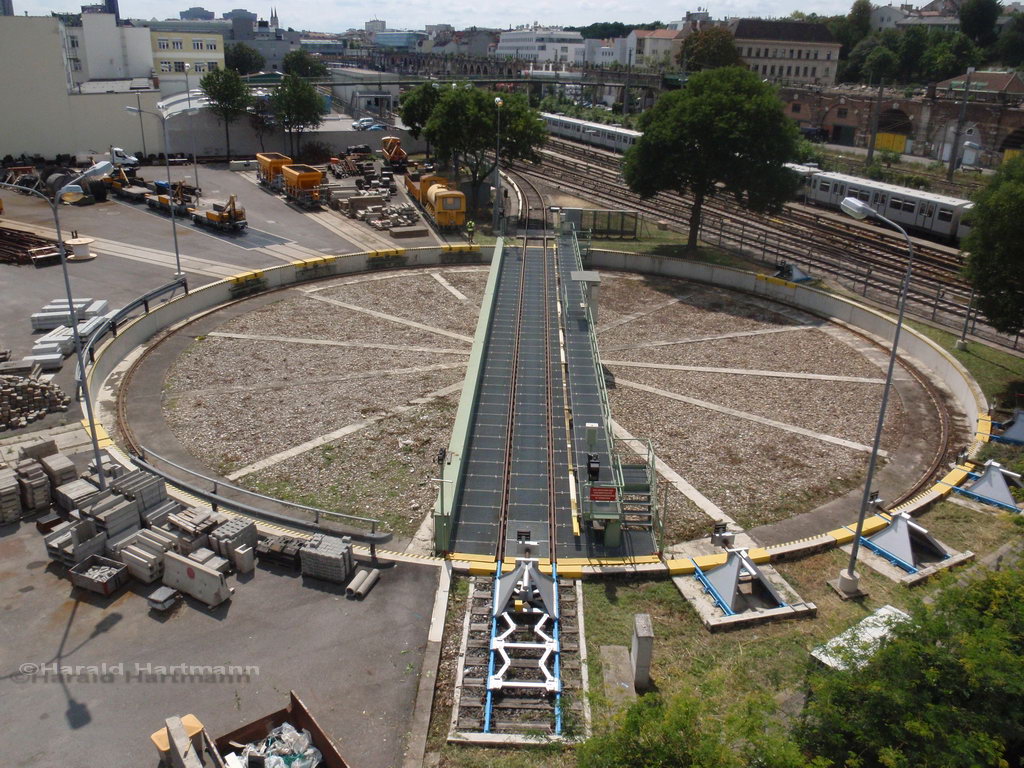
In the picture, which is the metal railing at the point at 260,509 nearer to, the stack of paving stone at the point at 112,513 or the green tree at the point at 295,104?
the stack of paving stone at the point at 112,513

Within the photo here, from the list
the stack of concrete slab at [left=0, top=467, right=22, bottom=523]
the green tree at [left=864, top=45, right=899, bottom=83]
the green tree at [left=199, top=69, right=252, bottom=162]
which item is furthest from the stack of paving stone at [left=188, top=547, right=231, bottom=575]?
the green tree at [left=864, top=45, right=899, bottom=83]

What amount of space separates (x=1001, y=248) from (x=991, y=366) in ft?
18.9

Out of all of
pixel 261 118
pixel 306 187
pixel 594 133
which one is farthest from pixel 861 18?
pixel 306 187

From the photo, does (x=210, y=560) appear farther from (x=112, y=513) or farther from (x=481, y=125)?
(x=481, y=125)

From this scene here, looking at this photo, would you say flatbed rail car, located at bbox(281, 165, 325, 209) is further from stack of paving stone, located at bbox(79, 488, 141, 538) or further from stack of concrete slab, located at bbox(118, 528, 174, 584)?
stack of concrete slab, located at bbox(118, 528, 174, 584)

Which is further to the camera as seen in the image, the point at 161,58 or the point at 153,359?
the point at 161,58

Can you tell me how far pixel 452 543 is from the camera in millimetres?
16797

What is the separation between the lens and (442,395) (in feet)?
84.0

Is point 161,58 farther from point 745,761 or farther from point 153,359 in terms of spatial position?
point 745,761

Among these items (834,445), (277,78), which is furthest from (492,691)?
(277,78)

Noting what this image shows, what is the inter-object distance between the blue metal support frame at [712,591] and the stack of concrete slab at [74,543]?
487 inches

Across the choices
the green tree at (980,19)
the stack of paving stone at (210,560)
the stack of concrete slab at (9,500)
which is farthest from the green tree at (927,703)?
the green tree at (980,19)

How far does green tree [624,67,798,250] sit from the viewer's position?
37.8 meters

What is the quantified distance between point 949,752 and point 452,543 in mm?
10066
